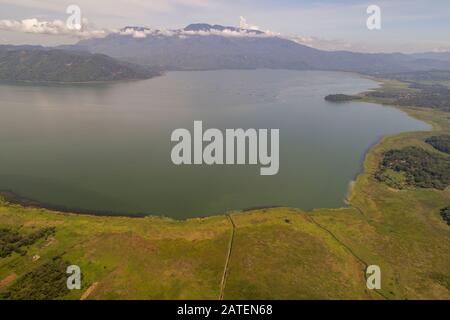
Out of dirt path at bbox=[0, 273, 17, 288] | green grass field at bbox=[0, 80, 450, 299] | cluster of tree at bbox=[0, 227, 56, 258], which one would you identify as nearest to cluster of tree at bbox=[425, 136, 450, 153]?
green grass field at bbox=[0, 80, 450, 299]

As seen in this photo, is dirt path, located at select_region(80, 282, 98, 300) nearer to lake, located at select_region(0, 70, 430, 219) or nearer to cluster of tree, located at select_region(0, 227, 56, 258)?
cluster of tree, located at select_region(0, 227, 56, 258)

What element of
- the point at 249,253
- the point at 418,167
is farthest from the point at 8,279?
the point at 418,167

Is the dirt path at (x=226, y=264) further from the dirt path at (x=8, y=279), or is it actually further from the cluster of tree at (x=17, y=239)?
the cluster of tree at (x=17, y=239)

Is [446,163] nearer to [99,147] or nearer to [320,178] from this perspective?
[320,178]

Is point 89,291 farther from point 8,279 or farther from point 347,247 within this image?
point 347,247

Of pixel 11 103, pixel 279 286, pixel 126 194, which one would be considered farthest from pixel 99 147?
pixel 11 103

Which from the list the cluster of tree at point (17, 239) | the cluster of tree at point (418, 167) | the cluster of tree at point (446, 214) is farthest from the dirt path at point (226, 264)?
the cluster of tree at point (418, 167)
